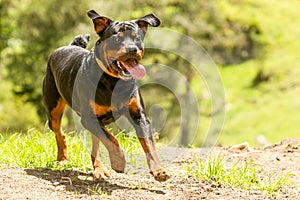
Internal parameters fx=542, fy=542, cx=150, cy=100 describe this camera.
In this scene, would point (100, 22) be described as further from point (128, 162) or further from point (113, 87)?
point (128, 162)

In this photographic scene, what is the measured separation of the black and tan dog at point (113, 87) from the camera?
17.6 ft

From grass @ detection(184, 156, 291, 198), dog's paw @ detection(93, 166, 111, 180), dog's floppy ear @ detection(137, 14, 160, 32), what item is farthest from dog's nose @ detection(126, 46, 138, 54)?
grass @ detection(184, 156, 291, 198)

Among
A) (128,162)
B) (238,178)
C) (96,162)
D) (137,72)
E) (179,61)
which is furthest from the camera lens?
(179,61)

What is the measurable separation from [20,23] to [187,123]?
9867 millimetres

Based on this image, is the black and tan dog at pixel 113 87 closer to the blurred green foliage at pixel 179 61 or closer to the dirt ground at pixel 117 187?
the dirt ground at pixel 117 187

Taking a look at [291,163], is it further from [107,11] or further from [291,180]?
[107,11]

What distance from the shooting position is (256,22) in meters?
34.1

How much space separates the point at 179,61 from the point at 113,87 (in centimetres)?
2222

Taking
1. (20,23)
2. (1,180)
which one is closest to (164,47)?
(20,23)

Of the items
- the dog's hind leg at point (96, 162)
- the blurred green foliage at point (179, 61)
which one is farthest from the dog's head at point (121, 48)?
the blurred green foliage at point (179, 61)

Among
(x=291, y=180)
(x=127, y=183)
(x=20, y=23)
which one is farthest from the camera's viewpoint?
(x=20, y=23)

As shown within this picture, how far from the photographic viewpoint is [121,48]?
5262 millimetres

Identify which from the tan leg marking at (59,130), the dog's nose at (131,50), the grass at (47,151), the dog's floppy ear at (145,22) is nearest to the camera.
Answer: the dog's nose at (131,50)

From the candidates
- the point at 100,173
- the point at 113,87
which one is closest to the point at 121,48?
the point at 113,87
